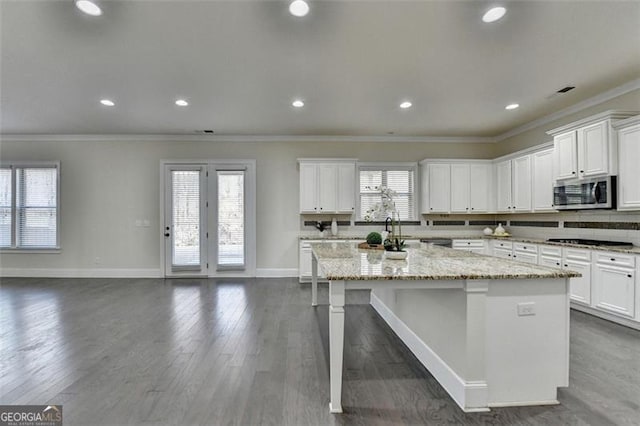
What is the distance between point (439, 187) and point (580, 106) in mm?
2335

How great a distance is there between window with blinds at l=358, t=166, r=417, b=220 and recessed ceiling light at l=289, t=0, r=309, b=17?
3933mm

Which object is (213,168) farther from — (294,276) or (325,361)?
(325,361)

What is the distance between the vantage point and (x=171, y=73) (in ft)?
11.2

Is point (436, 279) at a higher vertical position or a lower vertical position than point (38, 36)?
lower

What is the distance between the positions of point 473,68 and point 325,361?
3353 mm

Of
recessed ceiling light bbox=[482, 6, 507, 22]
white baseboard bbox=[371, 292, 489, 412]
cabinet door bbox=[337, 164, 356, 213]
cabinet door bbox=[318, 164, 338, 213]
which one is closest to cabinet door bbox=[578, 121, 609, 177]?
recessed ceiling light bbox=[482, 6, 507, 22]

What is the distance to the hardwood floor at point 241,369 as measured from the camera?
1871mm

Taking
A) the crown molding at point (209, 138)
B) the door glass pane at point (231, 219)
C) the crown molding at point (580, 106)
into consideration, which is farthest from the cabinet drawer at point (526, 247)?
the door glass pane at point (231, 219)

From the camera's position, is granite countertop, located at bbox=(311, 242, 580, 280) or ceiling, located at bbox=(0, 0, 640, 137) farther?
ceiling, located at bbox=(0, 0, 640, 137)

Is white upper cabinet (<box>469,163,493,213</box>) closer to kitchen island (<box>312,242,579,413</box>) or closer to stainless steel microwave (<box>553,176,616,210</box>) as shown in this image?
stainless steel microwave (<box>553,176,616,210</box>)

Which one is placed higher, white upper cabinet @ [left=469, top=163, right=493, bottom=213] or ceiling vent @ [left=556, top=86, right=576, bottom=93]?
ceiling vent @ [left=556, top=86, right=576, bottom=93]

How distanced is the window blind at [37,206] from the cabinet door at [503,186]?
28.3ft

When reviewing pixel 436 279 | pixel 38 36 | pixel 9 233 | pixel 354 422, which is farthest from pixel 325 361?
pixel 9 233

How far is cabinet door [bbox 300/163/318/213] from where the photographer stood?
19.0ft
